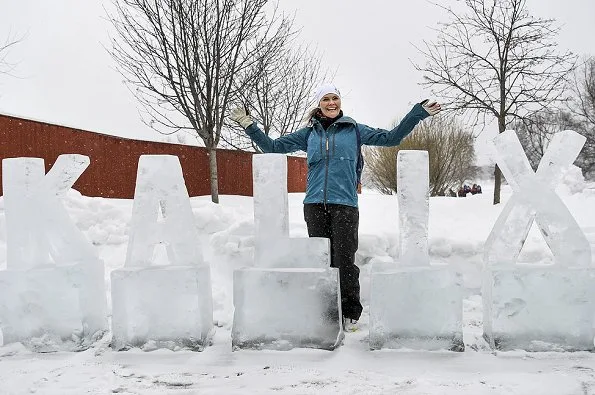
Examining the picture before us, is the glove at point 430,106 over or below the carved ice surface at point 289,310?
over

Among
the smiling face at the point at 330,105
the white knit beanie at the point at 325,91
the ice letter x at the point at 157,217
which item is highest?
the white knit beanie at the point at 325,91

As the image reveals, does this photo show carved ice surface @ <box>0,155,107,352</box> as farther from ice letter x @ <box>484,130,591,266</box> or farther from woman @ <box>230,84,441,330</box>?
ice letter x @ <box>484,130,591,266</box>

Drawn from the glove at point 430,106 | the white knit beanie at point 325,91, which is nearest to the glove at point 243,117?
the white knit beanie at point 325,91

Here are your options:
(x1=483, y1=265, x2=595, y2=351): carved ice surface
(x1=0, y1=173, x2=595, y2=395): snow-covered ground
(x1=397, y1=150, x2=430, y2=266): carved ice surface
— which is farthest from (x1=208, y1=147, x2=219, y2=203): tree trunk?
(x1=483, y1=265, x2=595, y2=351): carved ice surface

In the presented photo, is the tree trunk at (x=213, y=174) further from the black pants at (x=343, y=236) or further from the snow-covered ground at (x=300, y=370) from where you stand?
the black pants at (x=343, y=236)

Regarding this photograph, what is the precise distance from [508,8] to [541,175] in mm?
11134

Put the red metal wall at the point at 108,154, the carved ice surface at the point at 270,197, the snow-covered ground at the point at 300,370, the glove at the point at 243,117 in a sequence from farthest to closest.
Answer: the red metal wall at the point at 108,154 < the glove at the point at 243,117 < the carved ice surface at the point at 270,197 < the snow-covered ground at the point at 300,370

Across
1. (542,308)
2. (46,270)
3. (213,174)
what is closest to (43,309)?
(46,270)

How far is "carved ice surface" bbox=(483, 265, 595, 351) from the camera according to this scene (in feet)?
9.77

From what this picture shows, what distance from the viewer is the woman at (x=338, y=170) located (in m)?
3.56

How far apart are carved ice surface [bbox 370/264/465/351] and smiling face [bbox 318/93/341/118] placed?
1326mm

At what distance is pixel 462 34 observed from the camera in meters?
12.9

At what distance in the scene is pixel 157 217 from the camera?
131 inches

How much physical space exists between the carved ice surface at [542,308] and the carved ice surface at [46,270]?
9.02 ft
